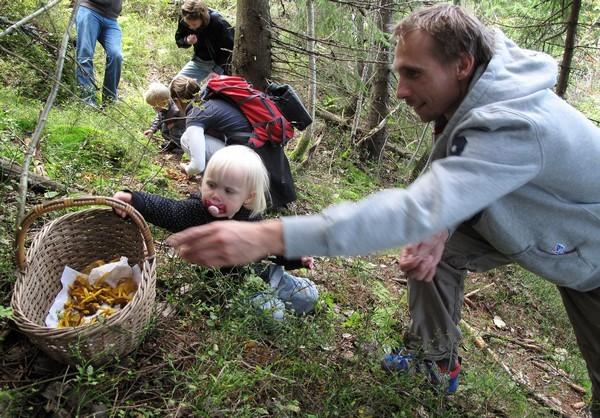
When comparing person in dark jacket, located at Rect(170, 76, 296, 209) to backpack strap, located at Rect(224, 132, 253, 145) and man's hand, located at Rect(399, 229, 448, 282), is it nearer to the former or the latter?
backpack strap, located at Rect(224, 132, 253, 145)

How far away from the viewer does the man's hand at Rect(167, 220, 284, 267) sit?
A: 1.73m

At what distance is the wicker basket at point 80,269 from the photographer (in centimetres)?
220

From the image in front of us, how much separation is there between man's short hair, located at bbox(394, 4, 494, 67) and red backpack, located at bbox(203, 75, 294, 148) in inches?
83.5

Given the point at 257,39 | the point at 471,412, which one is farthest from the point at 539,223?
the point at 257,39

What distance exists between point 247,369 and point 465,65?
197 centimetres

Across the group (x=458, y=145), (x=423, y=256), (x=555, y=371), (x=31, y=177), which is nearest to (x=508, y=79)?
(x=458, y=145)

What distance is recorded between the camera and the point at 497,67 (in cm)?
221

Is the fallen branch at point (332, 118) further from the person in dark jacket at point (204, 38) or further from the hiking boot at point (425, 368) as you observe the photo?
the hiking boot at point (425, 368)

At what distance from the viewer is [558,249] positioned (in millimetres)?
2547

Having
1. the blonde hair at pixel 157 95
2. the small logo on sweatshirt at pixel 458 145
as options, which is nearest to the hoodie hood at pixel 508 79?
the small logo on sweatshirt at pixel 458 145

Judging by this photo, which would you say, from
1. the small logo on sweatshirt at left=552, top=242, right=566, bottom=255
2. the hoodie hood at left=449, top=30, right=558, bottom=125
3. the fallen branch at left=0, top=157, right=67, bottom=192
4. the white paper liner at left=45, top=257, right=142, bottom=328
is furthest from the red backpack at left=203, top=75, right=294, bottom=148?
the small logo on sweatshirt at left=552, top=242, right=566, bottom=255

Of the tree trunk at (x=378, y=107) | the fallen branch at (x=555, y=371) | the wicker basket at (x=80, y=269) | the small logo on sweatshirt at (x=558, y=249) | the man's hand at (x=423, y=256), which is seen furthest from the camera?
the tree trunk at (x=378, y=107)

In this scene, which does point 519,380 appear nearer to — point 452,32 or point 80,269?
point 452,32

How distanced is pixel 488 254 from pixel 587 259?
0.60 metres
